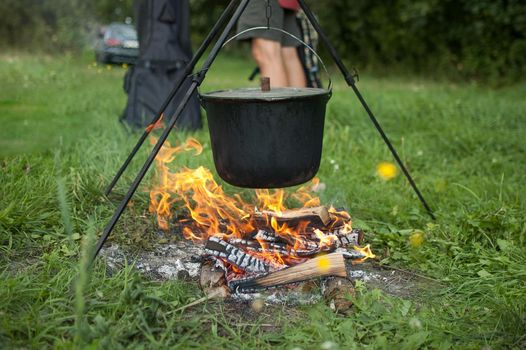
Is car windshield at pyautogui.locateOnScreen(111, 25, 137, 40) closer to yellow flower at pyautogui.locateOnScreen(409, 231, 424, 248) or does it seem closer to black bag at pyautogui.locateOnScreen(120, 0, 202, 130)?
black bag at pyautogui.locateOnScreen(120, 0, 202, 130)

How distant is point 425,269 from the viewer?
279 cm

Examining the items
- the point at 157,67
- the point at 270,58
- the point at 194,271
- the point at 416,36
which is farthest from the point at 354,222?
the point at 416,36

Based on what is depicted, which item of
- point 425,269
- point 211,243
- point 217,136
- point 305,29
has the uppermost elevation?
point 305,29

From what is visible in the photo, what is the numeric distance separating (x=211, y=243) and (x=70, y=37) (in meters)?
12.0

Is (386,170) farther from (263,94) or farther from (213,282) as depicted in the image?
(213,282)

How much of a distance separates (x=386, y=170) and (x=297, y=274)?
2.14 meters

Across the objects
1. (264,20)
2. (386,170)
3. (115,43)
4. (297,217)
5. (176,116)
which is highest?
(264,20)

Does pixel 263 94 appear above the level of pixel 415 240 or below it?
above

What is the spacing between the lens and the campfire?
245 centimetres

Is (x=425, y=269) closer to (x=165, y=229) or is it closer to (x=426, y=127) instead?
(x=165, y=229)

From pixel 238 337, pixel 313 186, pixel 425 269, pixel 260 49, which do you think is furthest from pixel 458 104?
pixel 238 337

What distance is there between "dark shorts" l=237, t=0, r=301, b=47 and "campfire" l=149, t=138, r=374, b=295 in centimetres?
119

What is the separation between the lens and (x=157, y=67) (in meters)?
5.07

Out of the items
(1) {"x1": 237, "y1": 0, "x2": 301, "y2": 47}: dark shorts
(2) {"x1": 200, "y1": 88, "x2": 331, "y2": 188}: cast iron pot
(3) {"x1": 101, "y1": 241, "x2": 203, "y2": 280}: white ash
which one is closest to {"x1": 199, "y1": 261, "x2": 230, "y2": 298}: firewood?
(3) {"x1": 101, "y1": 241, "x2": 203, "y2": 280}: white ash
